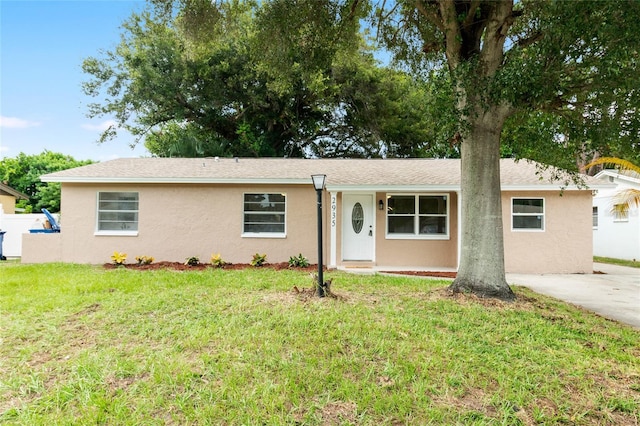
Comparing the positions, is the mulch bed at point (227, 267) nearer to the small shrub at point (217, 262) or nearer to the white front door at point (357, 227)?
the small shrub at point (217, 262)

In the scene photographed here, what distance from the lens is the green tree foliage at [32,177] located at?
23.6m

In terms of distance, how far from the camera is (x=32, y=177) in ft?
84.6

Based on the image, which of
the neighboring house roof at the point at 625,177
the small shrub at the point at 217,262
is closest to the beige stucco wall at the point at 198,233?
the small shrub at the point at 217,262

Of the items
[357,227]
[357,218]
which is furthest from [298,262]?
[357,218]

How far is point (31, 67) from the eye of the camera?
10828mm

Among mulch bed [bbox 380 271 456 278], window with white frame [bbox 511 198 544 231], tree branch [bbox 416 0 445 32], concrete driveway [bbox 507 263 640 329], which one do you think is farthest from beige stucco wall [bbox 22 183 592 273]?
tree branch [bbox 416 0 445 32]

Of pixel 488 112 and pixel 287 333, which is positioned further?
pixel 488 112

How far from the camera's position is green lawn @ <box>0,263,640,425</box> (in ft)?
9.64

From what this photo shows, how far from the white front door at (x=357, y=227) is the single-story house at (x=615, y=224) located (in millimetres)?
9475

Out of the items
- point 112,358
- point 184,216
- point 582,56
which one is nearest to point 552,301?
point 582,56

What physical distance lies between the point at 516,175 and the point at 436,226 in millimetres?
3005

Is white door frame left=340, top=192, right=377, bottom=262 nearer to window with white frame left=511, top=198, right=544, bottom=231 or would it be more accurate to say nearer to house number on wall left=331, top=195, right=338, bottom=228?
house number on wall left=331, top=195, right=338, bottom=228

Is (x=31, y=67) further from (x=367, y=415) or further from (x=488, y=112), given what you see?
(x=367, y=415)

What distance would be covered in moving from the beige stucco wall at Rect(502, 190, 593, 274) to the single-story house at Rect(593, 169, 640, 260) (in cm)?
416
